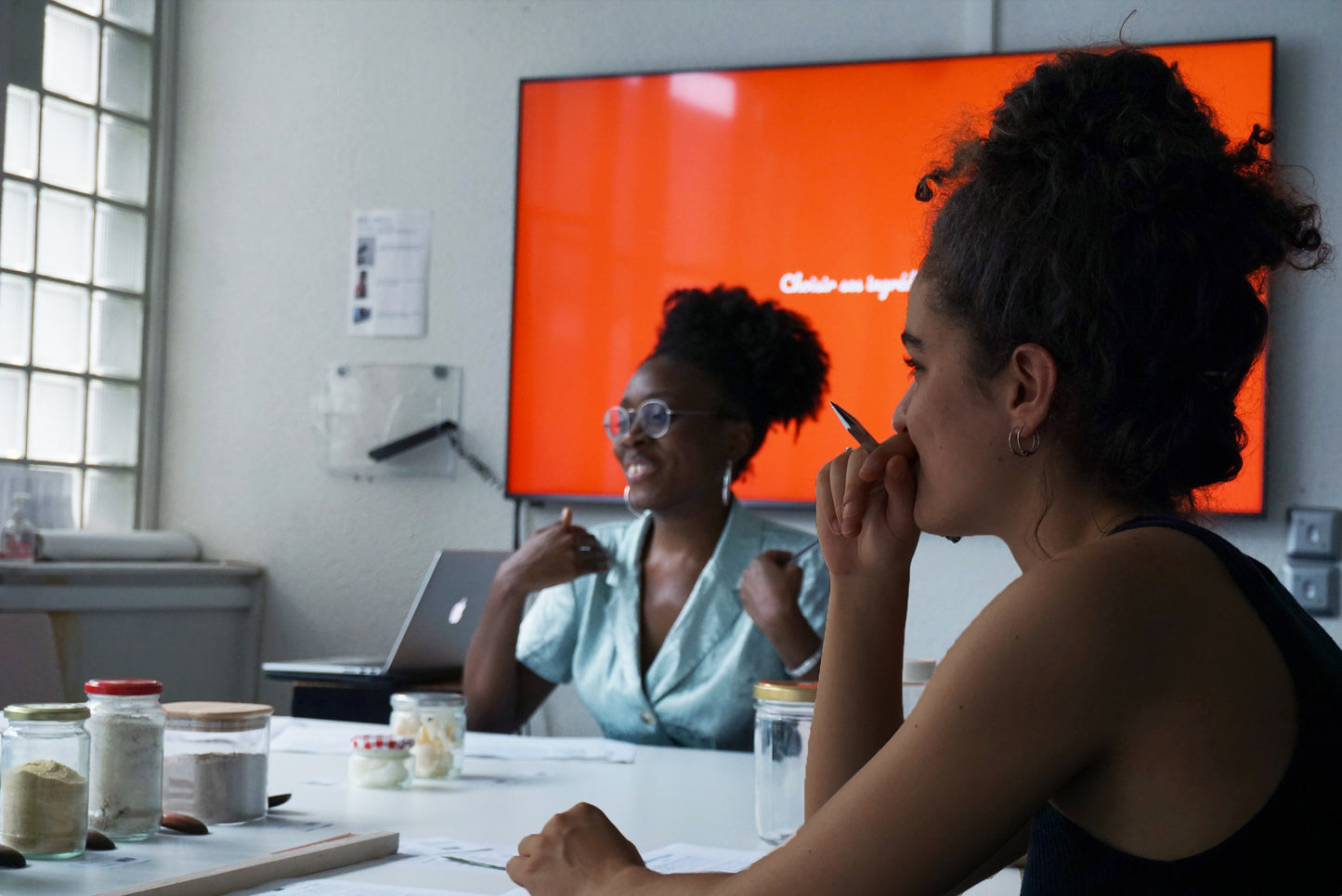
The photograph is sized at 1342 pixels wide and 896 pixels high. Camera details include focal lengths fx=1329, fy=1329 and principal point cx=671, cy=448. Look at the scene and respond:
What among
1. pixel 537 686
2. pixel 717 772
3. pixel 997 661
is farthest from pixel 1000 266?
pixel 537 686

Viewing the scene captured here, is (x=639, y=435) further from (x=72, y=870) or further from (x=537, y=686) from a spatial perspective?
(x=72, y=870)

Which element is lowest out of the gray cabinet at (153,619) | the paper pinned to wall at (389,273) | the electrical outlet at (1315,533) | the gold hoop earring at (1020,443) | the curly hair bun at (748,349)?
the gray cabinet at (153,619)

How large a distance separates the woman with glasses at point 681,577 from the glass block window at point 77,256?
1.49 meters

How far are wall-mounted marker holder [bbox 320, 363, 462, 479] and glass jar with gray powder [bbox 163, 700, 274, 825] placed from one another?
2156 mm

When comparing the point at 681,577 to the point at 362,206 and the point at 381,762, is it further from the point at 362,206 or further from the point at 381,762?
Result: the point at 362,206

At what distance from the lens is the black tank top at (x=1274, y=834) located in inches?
27.4

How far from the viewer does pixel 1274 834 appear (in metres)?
0.70

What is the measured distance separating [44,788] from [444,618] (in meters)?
1.70

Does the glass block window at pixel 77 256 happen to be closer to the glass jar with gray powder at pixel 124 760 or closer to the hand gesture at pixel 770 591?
the hand gesture at pixel 770 591

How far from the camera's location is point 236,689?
358 centimetres

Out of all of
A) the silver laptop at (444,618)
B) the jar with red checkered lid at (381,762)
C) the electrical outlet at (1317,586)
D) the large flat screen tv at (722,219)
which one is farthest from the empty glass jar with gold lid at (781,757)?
the electrical outlet at (1317,586)

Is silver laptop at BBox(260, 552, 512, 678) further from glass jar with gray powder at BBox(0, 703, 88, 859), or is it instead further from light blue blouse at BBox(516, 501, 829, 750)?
glass jar with gray powder at BBox(0, 703, 88, 859)

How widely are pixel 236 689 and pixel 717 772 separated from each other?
2.28 meters

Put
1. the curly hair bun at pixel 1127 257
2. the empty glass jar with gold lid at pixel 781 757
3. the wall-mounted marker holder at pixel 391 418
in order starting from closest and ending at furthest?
the curly hair bun at pixel 1127 257
the empty glass jar with gold lid at pixel 781 757
the wall-mounted marker holder at pixel 391 418
